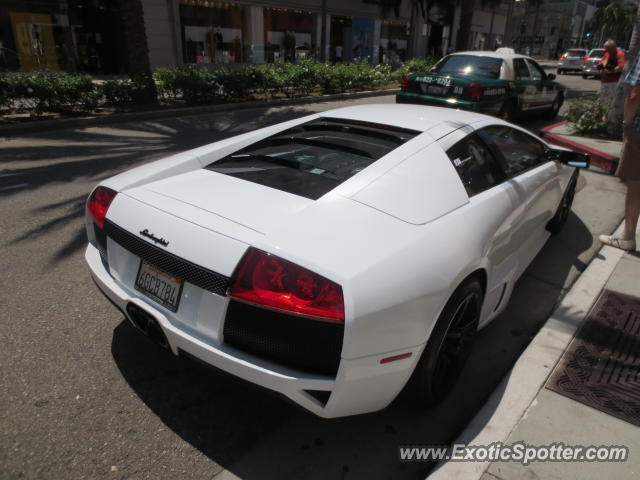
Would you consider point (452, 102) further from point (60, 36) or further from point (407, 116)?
point (60, 36)

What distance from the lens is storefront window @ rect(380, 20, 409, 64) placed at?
111 ft

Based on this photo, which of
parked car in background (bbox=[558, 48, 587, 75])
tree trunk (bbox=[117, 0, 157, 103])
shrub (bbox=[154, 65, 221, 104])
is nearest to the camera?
tree trunk (bbox=[117, 0, 157, 103])

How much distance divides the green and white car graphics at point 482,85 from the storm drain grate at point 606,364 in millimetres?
6405

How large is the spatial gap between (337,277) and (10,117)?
10.6m

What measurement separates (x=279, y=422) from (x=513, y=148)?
2697mm

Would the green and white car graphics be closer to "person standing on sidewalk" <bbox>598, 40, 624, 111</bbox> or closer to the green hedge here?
"person standing on sidewalk" <bbox>598, 40, 624, 111</bbox>

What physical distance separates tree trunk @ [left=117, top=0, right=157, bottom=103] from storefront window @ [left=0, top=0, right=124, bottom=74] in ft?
24.6

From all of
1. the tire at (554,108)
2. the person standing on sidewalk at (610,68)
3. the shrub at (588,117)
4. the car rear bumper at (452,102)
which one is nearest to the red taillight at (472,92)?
the car rear bumper at (452,102)

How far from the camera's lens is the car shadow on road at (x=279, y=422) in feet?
7.32

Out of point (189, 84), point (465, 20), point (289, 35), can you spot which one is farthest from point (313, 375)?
point (289, 35)

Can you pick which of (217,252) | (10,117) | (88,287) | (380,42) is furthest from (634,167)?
(380,42)

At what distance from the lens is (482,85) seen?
9.34 meters

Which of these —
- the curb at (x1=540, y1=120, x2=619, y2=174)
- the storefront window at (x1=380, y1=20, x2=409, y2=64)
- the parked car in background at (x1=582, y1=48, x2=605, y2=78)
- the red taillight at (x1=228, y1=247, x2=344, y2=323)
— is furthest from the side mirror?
the parked car in background at (x1=582, y1=48, x2=605, y2=78)
